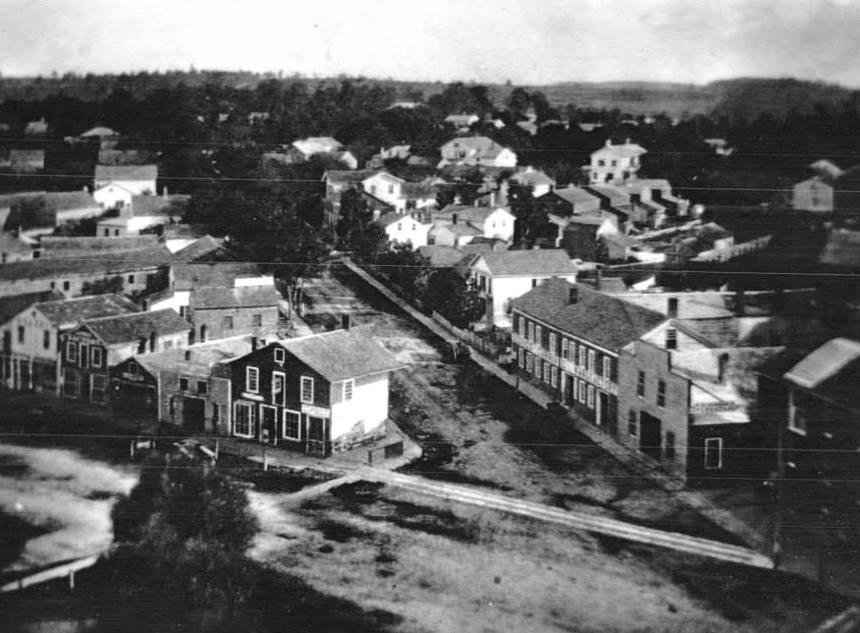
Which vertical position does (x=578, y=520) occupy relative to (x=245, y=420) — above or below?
below

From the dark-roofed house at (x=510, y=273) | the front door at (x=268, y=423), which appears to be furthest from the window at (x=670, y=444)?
the front door at (x=268, y=423)

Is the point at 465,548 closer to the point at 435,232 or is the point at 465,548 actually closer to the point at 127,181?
the point at 435,232

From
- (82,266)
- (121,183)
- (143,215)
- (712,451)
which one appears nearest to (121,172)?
(121,183)

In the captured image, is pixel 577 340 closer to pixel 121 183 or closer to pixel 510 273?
pixel 510 273

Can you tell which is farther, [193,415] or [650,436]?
[193,415]

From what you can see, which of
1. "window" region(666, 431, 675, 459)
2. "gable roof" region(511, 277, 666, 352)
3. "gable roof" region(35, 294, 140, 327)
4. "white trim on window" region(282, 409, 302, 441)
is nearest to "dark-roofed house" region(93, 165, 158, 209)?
"gable roof" region(35, 294, 140, 327)

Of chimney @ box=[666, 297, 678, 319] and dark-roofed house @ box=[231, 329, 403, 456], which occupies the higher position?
chimney @ box=[666, 297, 678, 319]

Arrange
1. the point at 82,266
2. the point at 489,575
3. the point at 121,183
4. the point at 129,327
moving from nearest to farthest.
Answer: the point at 489,575, the point at 129,327, the point at 82,266, the point at 121,183

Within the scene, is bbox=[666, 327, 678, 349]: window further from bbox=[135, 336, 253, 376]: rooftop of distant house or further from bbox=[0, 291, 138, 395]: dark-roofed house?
bbox=[0, 291, 138, 395]: dark-roofed house

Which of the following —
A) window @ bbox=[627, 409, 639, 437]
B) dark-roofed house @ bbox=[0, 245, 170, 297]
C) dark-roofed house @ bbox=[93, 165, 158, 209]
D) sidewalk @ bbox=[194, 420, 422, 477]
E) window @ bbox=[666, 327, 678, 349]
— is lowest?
sidewalk @ bbox=[194, 420, 422, 477]
